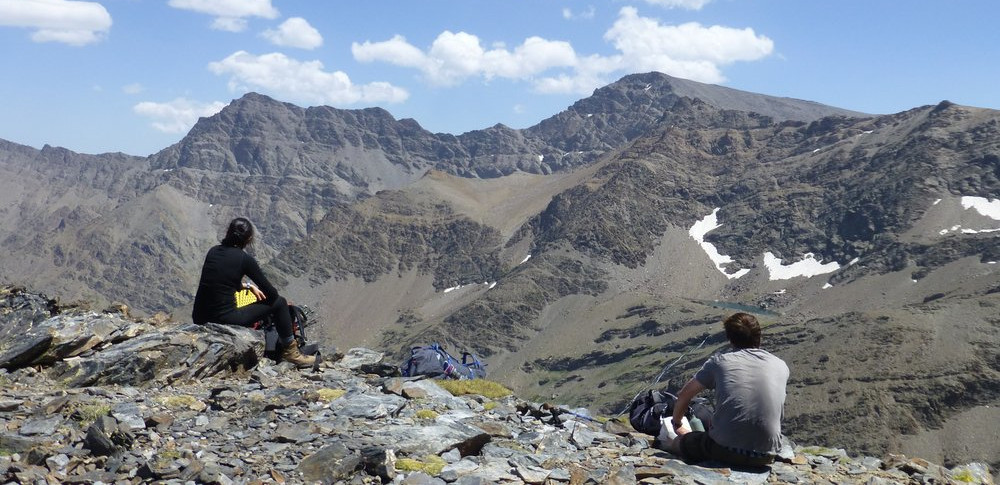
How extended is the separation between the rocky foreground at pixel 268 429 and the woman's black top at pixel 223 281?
1.41ft

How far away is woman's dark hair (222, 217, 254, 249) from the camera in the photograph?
13.7 meters

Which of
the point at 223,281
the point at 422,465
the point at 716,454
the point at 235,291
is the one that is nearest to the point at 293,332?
the point at 235,291

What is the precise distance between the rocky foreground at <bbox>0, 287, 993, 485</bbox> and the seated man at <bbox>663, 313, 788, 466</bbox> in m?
0.29

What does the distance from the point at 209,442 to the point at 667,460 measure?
20.4 feet

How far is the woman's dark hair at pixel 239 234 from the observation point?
45.1 ft

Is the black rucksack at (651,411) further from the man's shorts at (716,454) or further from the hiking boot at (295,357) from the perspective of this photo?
the hiking boot at (295,357)

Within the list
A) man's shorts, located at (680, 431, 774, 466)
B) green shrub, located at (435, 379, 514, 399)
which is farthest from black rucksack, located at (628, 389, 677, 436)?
green shrub, located at (435, 379, 514, 399)

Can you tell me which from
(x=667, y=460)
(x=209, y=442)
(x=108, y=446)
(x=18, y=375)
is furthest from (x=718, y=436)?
(x=18, y=375)

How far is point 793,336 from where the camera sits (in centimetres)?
18100

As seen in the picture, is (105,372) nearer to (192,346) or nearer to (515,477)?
(192,346)

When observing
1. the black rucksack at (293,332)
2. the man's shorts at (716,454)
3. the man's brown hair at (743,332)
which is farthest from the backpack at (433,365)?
the man's brown hair at (743,332)

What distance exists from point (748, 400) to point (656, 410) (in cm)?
222

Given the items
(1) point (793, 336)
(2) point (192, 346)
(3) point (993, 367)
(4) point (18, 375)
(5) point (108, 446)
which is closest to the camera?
(5) point (108, 446)

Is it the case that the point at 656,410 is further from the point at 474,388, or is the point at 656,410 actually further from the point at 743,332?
the point at 474,388
